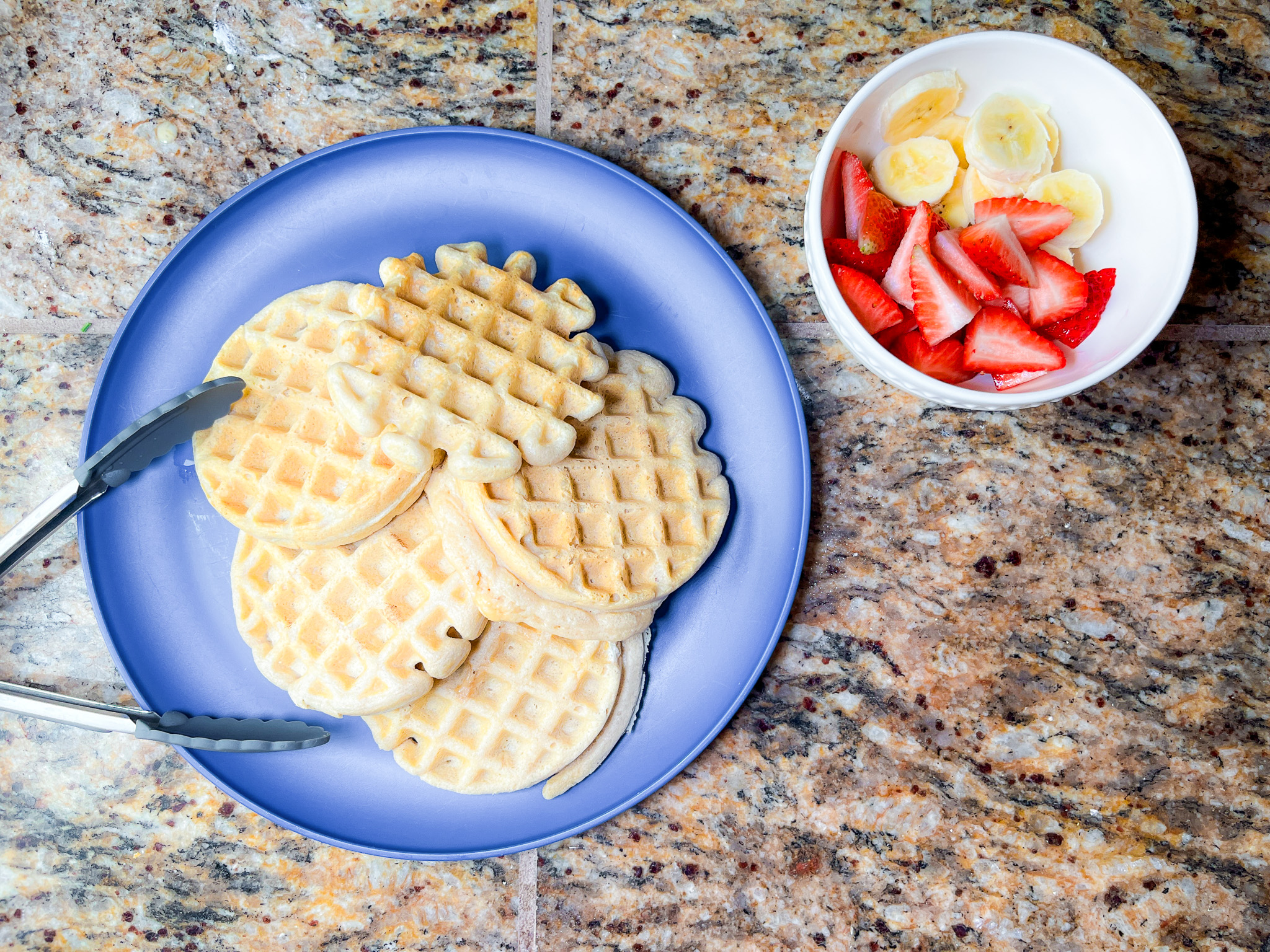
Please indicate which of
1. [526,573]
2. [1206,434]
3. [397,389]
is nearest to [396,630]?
[526,573]

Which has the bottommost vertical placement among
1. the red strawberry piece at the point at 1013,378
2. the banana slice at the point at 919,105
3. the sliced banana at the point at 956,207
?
the red strawberry piece at the point at 1013,378

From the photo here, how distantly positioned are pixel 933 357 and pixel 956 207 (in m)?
0.22

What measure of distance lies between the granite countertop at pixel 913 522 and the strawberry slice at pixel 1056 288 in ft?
0.92

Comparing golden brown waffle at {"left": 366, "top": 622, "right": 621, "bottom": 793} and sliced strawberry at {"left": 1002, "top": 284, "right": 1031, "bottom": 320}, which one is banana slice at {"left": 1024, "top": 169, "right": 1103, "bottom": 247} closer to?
sliced strawberry at {"left": 1002, "top": 284, "right": 1031, "bottom": 320}

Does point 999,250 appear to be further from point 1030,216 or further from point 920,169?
point 920,169

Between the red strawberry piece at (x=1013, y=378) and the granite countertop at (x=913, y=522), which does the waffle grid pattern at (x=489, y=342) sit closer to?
the granite countertop at (x=913, y=522)

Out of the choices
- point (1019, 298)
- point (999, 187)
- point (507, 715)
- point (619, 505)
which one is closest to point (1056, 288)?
point (1019, 298)

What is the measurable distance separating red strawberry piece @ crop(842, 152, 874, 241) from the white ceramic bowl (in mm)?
22

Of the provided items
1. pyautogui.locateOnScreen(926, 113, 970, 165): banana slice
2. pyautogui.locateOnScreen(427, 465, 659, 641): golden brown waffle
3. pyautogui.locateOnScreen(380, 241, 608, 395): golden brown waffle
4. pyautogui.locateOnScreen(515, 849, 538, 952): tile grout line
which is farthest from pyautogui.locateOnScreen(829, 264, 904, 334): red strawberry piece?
pyautogui.locateOnScreen(515, 849, 538, 952): tile grout line

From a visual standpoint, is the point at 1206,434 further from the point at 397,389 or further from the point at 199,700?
the point at 199,700

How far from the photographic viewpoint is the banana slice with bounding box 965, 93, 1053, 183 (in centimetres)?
107

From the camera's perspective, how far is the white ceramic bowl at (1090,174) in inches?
40.5

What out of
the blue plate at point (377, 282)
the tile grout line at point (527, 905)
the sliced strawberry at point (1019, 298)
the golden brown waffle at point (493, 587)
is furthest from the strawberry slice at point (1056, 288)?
the tile grout line at point (527, 905)

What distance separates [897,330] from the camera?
114 cm
